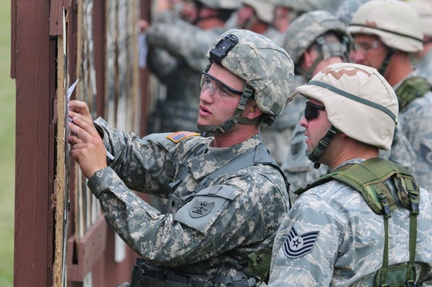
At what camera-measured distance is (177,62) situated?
465 inches

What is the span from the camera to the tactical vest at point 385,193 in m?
4.24

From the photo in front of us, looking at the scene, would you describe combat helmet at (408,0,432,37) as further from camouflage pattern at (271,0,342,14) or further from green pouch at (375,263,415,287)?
green pouch at (375,263,415,287)

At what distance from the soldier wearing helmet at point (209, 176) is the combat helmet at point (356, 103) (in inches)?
13.4

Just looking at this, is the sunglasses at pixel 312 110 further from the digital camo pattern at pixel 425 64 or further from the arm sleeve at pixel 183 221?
the digital camo pattern at pixel 425 64

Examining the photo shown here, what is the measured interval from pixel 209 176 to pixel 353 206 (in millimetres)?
827

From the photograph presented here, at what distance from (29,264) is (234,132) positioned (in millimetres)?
1095

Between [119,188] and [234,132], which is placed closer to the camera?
[119,188]

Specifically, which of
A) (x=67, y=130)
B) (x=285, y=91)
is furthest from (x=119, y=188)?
(x=285, y=91)

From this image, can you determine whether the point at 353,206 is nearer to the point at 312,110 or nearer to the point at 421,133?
the point at 312,110

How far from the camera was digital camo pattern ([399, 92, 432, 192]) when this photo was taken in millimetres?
7246

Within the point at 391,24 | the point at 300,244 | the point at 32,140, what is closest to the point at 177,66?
the point at 391,24

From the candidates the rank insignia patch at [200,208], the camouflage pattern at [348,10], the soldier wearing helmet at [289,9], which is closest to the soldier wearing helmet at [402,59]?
the camouflage pattern at [348,10]

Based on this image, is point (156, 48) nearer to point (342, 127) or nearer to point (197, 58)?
point (197, 58)

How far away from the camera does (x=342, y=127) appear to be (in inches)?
174
